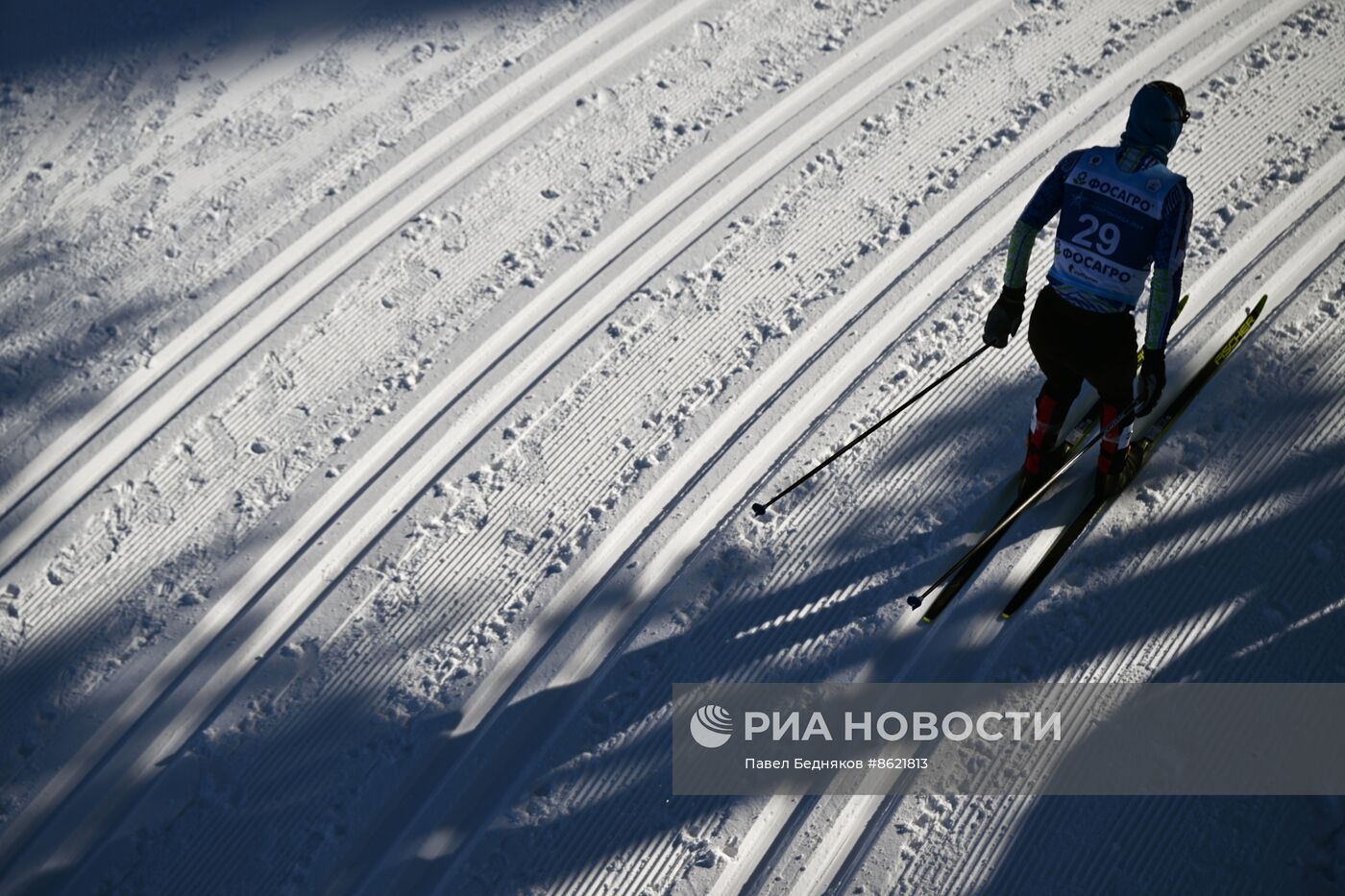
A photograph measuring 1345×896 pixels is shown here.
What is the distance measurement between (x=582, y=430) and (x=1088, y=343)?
2.16 metres

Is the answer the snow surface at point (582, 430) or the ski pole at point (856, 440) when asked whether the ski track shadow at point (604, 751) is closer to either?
the snow surface at point (582, 430)

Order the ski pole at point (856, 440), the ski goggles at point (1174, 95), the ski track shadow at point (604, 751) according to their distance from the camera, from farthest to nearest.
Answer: the ski pole at point (856, 440), the ski track shadow at point (604, 751), the ski goggles at point (1174, 95)

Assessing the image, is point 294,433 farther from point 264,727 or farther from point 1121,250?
point 1121,250

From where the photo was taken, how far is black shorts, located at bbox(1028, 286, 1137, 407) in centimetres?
362

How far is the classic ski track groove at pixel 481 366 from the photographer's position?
13.3ft

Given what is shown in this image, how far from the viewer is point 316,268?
A: 17.5 feet

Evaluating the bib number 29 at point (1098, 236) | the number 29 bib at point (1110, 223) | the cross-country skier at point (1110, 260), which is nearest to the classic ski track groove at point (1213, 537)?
the cross-country skier at point (1110, 260)

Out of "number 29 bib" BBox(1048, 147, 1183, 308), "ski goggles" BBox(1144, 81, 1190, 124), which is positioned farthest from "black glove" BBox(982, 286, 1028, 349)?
"ski goggles" BBox(1144, 81, 1190, 124)

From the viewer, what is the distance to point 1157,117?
3268 mm

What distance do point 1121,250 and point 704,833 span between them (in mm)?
2463

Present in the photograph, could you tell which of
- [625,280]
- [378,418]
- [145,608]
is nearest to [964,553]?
[625,280]

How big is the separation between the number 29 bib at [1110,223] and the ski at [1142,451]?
102 centimetres

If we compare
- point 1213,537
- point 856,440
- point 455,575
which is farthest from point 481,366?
point 1213,537

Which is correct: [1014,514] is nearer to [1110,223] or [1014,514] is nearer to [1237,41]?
[1110,223]
